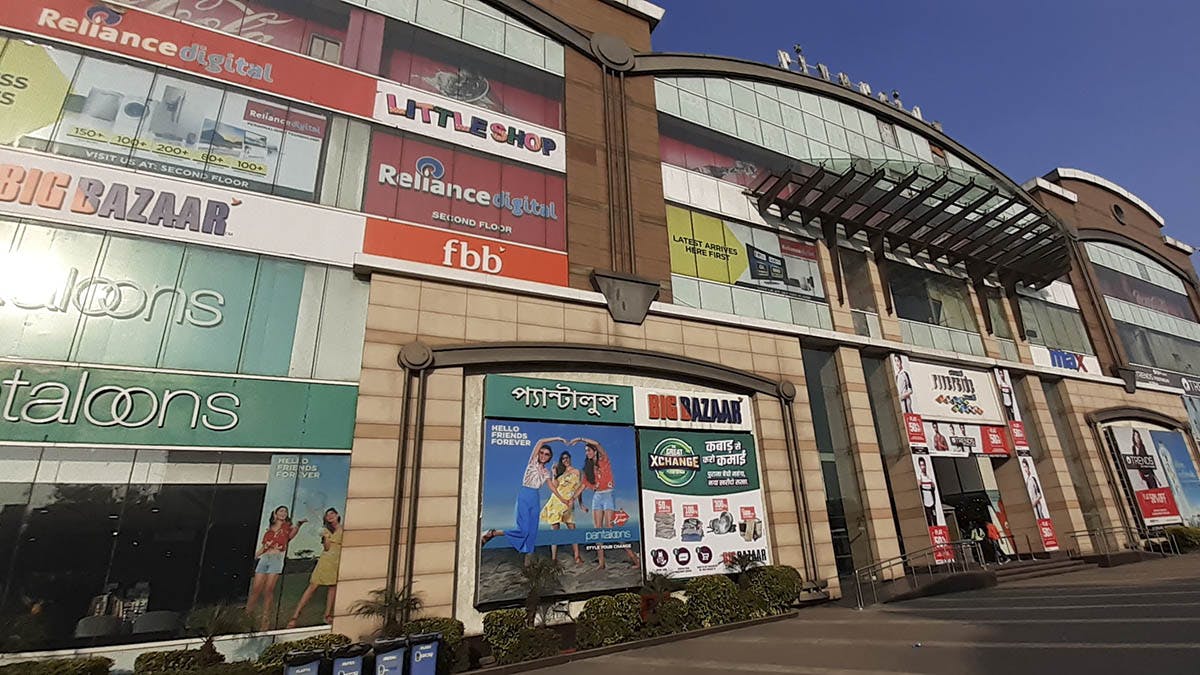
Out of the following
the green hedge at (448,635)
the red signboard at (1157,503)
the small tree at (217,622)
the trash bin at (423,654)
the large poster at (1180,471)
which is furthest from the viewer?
the large poster at (1180,471)

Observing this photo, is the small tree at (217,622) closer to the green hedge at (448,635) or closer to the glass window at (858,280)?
the green hedge at (448,635)

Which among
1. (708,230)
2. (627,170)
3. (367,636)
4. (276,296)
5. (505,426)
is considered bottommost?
(367,636)

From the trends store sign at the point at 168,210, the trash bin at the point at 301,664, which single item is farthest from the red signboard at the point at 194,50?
the trash bin at the point at 301,664

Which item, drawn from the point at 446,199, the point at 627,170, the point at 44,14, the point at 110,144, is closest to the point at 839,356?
the point at 627,170

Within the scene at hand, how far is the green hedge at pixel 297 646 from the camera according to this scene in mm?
10312

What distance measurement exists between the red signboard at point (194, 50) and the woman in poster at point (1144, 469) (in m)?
39.4

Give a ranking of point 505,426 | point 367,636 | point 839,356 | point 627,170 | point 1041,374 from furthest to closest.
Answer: point 1041,374 < point 839,356 < point 627,170 < point 505,426 < point 367,636

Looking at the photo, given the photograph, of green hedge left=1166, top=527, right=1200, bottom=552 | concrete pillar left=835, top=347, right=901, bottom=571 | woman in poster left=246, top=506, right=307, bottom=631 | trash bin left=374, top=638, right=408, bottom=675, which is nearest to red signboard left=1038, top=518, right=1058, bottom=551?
green hedge left=1166, top=527, right=1200, bottom=552

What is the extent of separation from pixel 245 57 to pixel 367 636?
50.1ft

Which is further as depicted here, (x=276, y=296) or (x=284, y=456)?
(x=276, y=296)

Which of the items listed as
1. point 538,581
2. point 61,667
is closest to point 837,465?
point 538,581

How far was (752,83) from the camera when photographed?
25594 mm

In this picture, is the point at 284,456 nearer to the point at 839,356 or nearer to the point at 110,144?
the point at 110,144

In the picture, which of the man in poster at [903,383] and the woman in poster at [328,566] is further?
the man in poster at [903,383]
